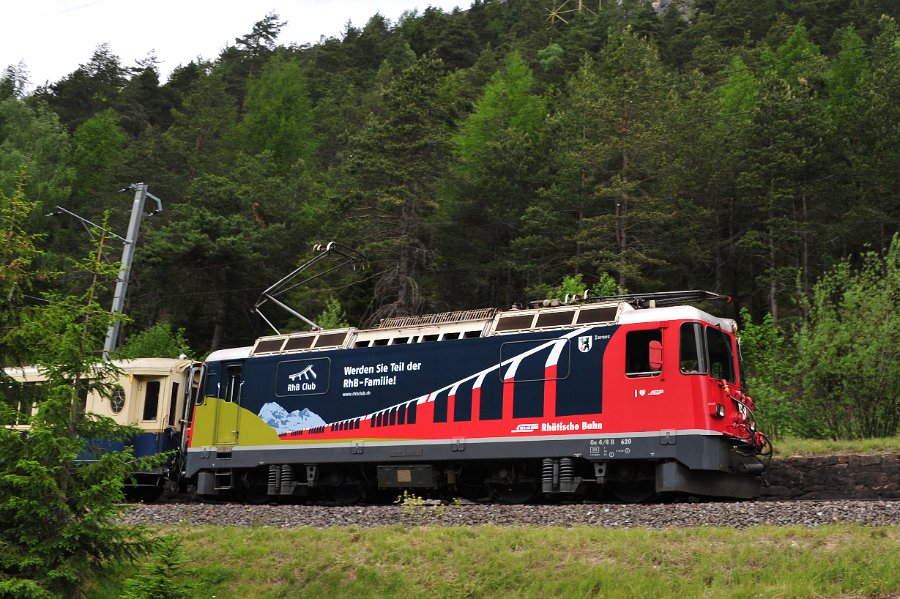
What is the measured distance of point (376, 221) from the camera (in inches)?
1565

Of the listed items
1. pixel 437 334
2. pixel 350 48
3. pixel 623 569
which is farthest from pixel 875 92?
pixel 350 48

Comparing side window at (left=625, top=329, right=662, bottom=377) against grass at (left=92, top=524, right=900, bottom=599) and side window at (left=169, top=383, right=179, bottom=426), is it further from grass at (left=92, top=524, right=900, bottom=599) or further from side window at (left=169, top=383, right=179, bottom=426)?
side window at (left=169, top=383, right=179, bottom=426)

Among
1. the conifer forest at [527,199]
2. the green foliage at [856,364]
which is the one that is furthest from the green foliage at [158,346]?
the green foliage at [856,364]

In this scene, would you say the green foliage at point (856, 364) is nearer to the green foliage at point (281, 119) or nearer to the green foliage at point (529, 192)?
the green foliage at point (529, 192)

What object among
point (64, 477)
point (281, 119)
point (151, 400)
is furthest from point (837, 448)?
point (281, 119)

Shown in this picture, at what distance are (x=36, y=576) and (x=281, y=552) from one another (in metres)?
3.14

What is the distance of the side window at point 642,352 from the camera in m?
16.5

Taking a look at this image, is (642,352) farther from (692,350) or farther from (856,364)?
(856,364)

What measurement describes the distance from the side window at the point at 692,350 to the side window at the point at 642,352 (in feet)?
1.33

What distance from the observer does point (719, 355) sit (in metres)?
17.2

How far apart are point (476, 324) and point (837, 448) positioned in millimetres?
8316

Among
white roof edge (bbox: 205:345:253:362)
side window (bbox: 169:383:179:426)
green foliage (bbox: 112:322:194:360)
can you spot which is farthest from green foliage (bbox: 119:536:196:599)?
green foliage (bbox: 112:322:194:360)

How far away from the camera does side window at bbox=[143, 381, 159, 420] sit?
22422mm

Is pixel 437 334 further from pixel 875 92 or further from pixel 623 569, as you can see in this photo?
pixel 875 92
